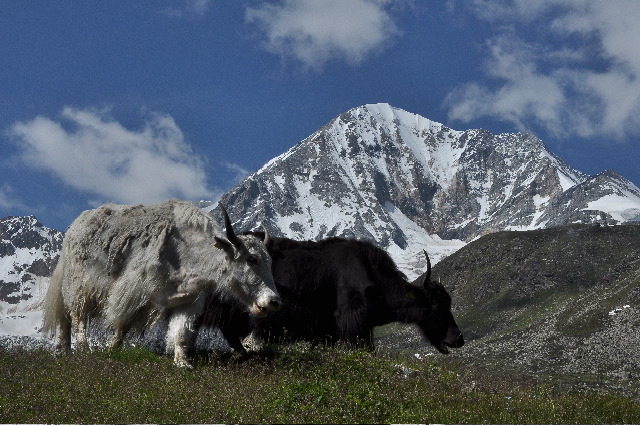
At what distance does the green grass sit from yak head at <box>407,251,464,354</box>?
3.73m

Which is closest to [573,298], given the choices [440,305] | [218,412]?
[440,305]

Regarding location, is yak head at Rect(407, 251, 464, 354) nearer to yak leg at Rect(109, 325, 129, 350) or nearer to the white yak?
the white yak

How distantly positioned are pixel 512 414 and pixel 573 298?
14157 cm

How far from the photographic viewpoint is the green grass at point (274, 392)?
748 centimetres

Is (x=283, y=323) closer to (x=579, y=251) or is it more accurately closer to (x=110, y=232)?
(x=110, y=232)

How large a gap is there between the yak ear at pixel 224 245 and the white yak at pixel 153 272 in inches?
0.6

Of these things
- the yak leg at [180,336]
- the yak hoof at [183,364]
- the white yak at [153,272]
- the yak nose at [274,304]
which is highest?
the white yak at [153,272]

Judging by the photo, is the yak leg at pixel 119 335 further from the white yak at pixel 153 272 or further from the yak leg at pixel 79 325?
the yak leg at pixel 79 325

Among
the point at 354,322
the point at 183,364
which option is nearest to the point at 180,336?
the point at 183,364

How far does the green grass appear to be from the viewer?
24.5 feet

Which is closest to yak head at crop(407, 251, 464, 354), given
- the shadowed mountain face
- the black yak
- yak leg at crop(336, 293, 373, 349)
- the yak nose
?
the black yak

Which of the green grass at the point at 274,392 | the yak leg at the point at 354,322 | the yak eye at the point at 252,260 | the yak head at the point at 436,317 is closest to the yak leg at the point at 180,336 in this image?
the green grass at the point at 274,392

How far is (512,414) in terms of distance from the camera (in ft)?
→ 28.2

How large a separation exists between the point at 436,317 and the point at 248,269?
582 cm
